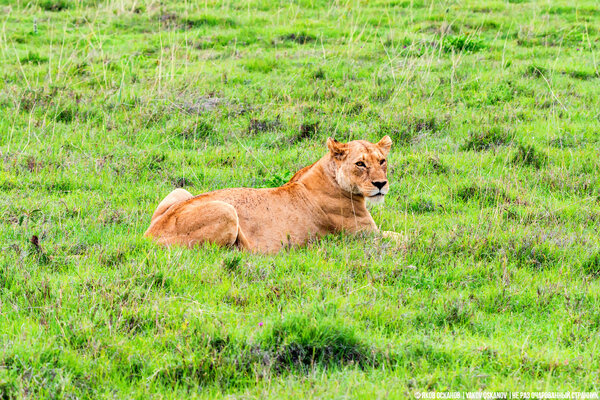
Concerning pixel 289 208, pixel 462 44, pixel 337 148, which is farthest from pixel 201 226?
pixel 462 44

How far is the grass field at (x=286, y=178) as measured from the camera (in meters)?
4.58

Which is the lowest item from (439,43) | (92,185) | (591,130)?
(92,185)

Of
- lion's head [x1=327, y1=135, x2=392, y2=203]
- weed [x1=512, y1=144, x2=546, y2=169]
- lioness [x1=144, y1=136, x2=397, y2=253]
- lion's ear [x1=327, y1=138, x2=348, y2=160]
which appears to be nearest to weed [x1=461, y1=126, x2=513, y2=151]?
weed [x1=512, y1=144, x2=546, y2=169]

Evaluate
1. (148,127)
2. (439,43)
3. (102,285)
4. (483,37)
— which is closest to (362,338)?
(102,285)

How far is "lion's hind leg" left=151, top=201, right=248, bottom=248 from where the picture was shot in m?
6.79

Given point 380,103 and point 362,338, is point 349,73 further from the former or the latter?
point 362,338

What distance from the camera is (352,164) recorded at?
25.1ft

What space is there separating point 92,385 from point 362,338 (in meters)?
1.85

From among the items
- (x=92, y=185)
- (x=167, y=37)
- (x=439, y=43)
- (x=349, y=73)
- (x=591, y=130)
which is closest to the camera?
(x=92, y=185)

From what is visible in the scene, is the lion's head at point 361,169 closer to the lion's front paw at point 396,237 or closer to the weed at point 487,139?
the lion's front paw at point 396,237

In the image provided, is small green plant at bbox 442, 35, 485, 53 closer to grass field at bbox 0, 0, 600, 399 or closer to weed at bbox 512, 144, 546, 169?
grass field at bbox 0, 0, 600, 399

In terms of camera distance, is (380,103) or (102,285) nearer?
(102,285)

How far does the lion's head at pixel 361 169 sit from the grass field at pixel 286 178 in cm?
60

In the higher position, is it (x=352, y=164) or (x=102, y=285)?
(x=352, y=164)
